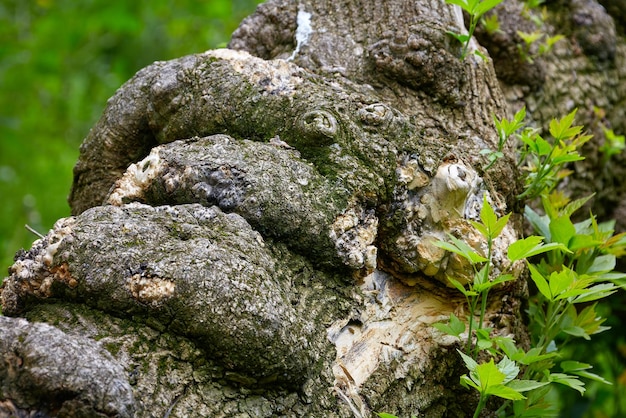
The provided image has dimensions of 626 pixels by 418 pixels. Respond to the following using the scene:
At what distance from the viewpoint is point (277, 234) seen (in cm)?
154

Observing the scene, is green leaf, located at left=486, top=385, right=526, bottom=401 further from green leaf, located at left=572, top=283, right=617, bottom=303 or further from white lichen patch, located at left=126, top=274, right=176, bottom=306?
white lichen patch, located at left=126, top=274, right=176, bottom=306

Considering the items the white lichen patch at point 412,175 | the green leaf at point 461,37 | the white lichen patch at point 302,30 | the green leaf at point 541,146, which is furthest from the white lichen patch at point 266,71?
the green leaf at point 541,146

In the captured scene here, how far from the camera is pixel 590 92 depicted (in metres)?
2.82

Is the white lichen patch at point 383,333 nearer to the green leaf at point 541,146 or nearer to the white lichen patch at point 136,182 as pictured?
the green leaf at point 541,146

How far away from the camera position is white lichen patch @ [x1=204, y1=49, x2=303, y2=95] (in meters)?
1.79

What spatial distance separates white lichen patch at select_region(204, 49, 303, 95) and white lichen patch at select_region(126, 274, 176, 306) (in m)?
0.66

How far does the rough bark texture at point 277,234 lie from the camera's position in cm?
130

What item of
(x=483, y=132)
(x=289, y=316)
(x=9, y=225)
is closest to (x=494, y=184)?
(x=483, y=132)

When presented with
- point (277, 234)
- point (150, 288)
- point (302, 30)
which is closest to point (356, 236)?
point (277, 234)

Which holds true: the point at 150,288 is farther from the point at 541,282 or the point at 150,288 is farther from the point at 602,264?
the point at 602,264

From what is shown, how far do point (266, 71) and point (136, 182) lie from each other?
0.47 meters

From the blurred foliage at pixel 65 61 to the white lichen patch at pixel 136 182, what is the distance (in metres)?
3.53

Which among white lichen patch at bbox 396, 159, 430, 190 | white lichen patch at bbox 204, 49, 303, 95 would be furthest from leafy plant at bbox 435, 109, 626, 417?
white lichen patch at bbox 204, 49, 303, 95

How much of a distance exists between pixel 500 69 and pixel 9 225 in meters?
3.83
